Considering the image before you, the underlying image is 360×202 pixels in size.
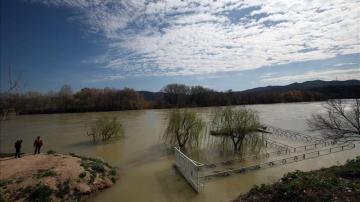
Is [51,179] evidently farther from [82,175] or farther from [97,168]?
[97,168]

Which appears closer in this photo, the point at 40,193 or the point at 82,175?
the point at 40,193

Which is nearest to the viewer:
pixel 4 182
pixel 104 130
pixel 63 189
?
pixel 4 182

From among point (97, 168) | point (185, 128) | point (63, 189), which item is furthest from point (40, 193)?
point (185, 128)

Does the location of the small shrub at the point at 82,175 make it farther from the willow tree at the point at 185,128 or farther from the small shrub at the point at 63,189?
the willow tree at the point at 185,128

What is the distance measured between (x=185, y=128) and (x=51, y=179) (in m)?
12.3

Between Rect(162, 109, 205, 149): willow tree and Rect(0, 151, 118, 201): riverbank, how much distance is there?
7.87 metres

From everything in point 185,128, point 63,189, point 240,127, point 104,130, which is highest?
point 240,127

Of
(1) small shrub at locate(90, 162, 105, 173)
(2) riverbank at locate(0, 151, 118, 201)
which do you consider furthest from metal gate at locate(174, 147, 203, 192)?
(1) small shrub at locate(90, 162, 105, 173)

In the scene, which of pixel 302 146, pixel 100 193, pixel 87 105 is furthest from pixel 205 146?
pixel 87 105

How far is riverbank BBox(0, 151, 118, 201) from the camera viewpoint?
38.6 feet

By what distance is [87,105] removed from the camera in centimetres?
8850

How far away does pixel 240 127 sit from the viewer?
834 inches

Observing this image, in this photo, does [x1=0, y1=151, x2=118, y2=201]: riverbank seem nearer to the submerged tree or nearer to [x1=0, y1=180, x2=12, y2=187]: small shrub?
[x1=0, y1=180, x2=12, y2=187]: small shrub

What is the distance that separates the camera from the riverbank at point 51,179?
11.8 metres
